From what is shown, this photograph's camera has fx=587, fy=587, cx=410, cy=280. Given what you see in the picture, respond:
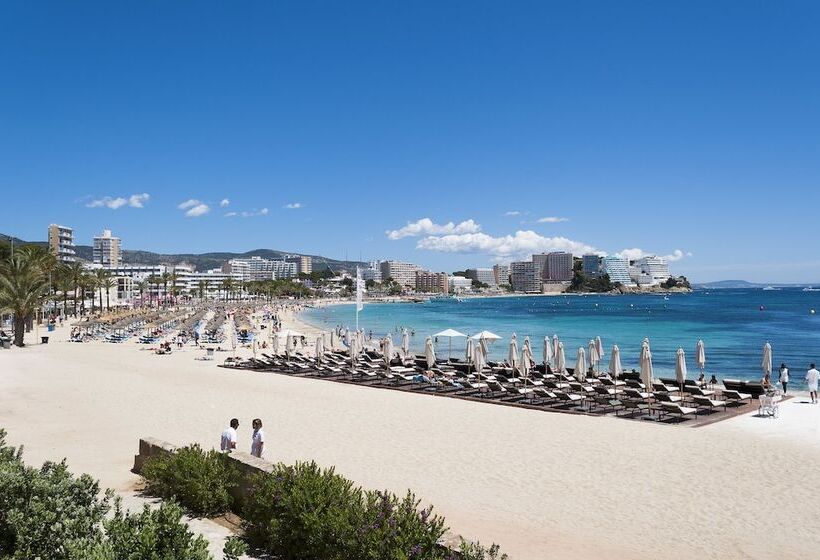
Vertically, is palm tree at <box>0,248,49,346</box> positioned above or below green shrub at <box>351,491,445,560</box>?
above

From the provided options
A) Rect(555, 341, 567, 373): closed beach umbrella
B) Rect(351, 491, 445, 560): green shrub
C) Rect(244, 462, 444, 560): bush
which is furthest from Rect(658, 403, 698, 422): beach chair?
Rect(351, 491, 445, 560): green shrub

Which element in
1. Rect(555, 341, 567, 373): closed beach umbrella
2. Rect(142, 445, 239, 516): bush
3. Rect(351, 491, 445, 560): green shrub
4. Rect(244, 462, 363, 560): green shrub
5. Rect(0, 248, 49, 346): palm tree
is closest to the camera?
Rect(351, 491, 445, 560): green shrub

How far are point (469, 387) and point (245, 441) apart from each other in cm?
870

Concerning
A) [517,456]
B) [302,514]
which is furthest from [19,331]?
[302,514]

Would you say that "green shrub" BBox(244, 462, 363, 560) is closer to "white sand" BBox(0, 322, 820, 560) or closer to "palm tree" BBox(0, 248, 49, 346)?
"white sand" BBox(0, 322, 820, 560)

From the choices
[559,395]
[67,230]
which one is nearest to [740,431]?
[559,395]

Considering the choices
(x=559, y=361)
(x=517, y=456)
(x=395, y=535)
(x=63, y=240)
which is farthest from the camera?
(x=63, y=240)

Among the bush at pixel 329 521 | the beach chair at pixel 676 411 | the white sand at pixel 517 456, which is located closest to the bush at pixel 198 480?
the bush at pixel 329 521

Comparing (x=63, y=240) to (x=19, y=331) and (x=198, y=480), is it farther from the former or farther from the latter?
(x=198, y=480)

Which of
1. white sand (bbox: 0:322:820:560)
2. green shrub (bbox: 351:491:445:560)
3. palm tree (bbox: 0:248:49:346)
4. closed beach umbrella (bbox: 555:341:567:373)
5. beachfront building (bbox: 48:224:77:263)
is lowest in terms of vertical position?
white sand (bbox: 0:322:820:560)

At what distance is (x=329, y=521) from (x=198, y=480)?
2.73 m

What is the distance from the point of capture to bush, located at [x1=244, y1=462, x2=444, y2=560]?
4.88 meters

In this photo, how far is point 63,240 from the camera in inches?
4852

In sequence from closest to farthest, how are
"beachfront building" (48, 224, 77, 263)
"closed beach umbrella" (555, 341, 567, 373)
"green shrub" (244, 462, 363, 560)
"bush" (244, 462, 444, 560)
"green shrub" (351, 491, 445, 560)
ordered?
"green shrub" (351, 491, 445, 560) → "bush" (244, 462, 444, 560) → "green shrub" (244, 462, 363, 560) → "closed beach umbrella" (555, 341, 567, 373) → "beachfront building" (48, 224, 77, 263)
